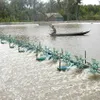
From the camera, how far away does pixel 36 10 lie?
2830 inches

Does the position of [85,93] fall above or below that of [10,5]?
below

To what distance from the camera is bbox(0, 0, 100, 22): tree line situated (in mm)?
66438

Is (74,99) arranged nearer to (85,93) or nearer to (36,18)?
(85,93)

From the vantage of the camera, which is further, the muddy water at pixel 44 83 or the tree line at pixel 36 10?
the tree line at pixel 36 10

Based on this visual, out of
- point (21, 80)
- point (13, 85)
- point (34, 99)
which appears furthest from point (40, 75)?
point (34, 99)

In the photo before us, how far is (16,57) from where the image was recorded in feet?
52.8

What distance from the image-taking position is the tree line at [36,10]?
6644cm

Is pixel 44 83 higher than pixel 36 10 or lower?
lower

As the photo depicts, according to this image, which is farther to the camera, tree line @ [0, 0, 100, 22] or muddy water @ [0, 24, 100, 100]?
tree line @ [0, 0, 100, 22]

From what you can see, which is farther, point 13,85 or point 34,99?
point 13,85

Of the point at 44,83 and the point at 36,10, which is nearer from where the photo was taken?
the point at 44,83

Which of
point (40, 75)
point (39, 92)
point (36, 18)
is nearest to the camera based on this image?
point (39, 92)

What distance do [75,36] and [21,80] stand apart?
20596mm

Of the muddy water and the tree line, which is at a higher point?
the tree line
